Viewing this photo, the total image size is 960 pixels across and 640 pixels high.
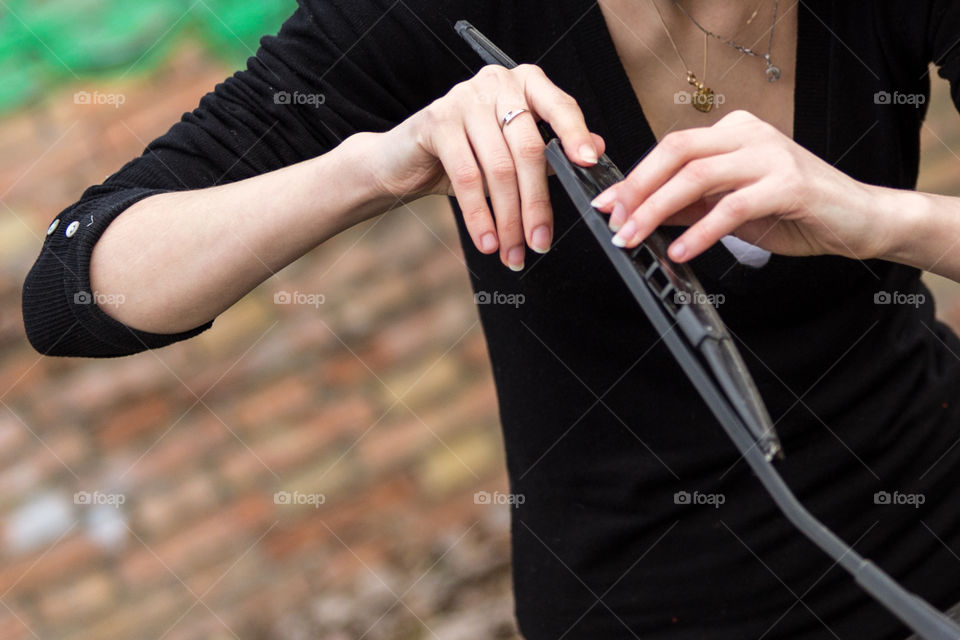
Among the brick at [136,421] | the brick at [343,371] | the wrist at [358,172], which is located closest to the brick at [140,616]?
the brick at [136,421]

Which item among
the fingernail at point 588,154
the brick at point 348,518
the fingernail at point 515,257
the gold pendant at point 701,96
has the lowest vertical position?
the brick at point 348,518

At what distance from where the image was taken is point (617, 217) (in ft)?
2.28

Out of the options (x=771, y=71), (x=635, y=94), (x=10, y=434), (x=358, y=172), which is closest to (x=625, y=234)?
(x=358, y=172)

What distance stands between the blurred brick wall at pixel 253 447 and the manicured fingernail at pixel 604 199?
1596 mm

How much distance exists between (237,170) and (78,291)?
0.18m

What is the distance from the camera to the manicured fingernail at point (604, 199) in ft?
2.29

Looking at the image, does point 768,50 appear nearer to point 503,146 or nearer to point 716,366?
point 503,146

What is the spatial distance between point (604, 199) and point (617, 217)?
2cm

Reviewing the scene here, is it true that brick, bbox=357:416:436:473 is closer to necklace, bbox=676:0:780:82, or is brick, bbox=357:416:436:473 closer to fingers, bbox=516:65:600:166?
necklace, bbox=676:0:780:82

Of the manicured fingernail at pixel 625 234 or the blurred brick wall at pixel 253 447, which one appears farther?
the blurred brick wall at pixel 253 447

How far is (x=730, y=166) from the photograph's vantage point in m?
0.74

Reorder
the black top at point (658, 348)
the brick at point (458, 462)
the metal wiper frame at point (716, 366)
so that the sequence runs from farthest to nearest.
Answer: the brick at point (458, 462) < the black top at point (658, 348) < the metal wiper frame at point (716, 366)

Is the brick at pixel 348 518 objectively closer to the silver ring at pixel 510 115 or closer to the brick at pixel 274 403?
the brick at pixel 274 403

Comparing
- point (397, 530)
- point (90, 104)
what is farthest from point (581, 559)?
point (90, 104)
